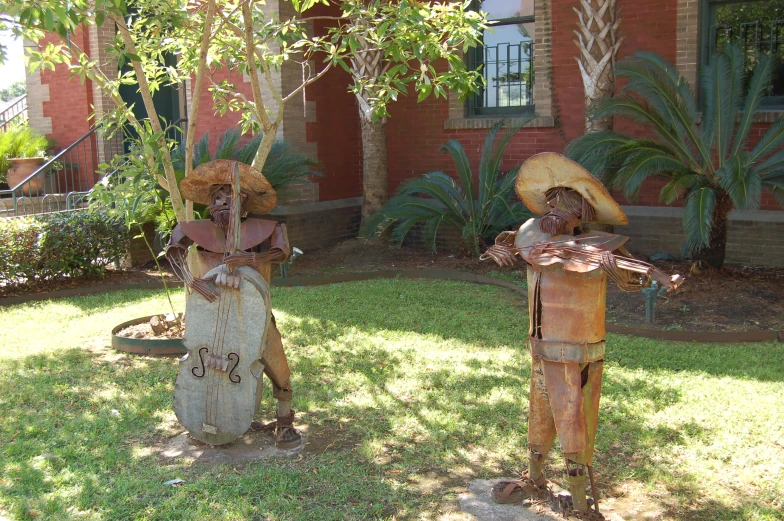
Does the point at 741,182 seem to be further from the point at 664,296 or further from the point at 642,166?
the point at 664,296

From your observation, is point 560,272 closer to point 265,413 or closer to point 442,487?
point 442,487

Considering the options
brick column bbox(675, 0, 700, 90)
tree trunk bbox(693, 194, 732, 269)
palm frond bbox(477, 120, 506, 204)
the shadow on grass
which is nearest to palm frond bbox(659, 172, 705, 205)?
tree trunk bbox(693, 194, 732, 269)

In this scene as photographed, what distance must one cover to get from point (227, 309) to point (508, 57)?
9218 millimetres

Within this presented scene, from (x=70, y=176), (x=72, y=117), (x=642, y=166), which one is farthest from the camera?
(x=72, y=117)

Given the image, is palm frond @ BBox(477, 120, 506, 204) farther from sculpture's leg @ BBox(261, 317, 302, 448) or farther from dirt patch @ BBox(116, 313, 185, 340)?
sculpture's leg @ BBox(261, 317, 302, 448)

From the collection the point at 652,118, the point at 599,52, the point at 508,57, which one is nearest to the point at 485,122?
the point at 508,57

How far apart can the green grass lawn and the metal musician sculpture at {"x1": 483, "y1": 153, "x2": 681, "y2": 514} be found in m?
0.81

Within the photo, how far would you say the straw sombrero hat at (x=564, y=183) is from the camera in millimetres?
3705

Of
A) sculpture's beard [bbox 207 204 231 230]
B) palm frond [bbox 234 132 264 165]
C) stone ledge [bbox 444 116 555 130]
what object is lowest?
sculpture's beard [bbox 207 204 231 230]

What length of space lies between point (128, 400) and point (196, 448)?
1.17m

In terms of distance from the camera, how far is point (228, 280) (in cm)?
451

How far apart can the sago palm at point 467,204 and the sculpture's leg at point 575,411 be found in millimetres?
7074

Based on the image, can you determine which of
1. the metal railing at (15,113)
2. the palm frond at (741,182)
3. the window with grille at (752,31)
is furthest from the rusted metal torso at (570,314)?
the metal railing at (15,113)

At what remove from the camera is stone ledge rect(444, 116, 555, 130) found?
38.9 feet
